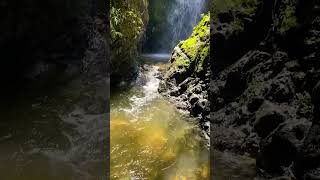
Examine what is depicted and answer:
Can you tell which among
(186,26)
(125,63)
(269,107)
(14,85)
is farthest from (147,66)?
(269,107)

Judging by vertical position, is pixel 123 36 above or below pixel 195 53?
above

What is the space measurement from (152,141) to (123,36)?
6.45 meters

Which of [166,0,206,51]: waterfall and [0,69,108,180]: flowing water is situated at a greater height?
[166,0,206,51]: waterfall

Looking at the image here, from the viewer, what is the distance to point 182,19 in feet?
84.8

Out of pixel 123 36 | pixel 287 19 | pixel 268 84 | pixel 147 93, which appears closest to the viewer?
pixel 287 19

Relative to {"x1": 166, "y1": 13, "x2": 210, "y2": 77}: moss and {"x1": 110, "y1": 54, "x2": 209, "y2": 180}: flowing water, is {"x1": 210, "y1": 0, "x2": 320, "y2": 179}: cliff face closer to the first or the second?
{"x1": 110, "y1": 54, "x2": 209, "y2": 180}: flowing water

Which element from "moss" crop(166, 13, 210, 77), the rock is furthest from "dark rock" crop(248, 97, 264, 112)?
"moss" crop(166, 13, 210, 77)

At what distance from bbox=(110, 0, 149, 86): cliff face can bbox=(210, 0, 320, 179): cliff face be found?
4478 mm

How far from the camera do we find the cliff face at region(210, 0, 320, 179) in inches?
291

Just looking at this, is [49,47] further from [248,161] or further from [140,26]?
[248,161]

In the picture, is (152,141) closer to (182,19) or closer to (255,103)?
(255,103)

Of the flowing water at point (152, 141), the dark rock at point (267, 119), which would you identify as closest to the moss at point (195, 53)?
the flowing water at point (152, 141)

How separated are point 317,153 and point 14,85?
1101cm

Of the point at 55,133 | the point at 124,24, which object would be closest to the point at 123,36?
the point at 124,24
